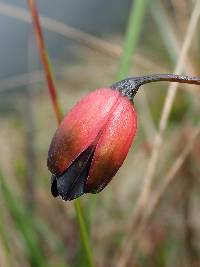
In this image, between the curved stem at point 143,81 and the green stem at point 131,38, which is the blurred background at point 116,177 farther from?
the curved stem at point 143,81

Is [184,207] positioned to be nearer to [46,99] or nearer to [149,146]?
[149,146]

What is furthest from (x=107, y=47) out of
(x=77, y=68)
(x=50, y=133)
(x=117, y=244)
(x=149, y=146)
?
(x=77, y=68)

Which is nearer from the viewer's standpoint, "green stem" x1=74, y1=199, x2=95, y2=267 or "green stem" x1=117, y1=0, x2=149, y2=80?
"green stem" x1=74, y1=199, x2=95, y2=267

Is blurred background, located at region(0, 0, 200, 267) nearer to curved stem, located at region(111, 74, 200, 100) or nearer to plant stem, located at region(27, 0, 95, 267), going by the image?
plant stem, located at region(27, 0, 95, 267)

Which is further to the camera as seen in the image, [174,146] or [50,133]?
[50,133]

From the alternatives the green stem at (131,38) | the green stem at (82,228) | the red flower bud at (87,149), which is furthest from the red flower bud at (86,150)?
the green stem at (131,38)

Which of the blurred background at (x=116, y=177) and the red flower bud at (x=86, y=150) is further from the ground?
the blurred background at (x=116, y=177)

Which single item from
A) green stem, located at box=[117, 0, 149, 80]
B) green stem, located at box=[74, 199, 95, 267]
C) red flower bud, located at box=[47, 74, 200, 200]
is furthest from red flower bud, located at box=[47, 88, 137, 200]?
green stem, located at box=[117, 0, 149, 80]

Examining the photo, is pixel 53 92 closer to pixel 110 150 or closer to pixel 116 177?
pixel 110 150
